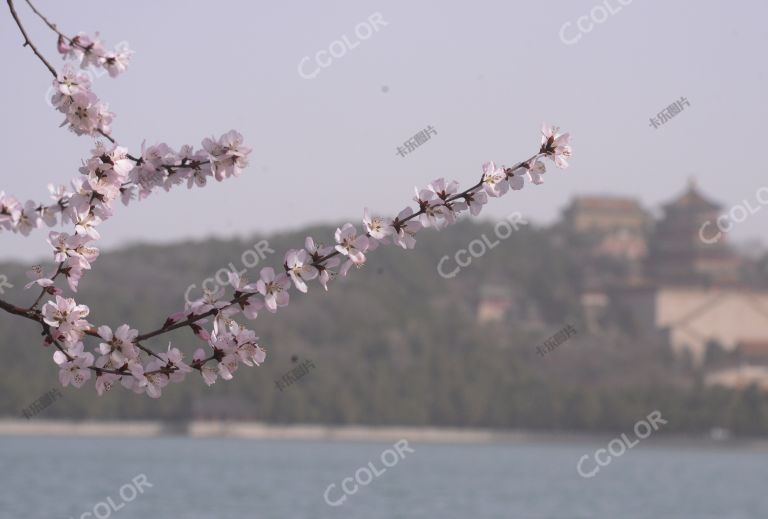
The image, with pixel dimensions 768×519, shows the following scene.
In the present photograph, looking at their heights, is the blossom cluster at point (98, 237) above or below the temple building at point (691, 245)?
above

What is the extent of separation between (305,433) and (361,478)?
20762 millimetres

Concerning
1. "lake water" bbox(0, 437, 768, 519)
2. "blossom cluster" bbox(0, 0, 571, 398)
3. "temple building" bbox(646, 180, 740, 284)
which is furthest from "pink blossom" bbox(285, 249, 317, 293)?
"temple building" bbox(646, 180, 740, 284)

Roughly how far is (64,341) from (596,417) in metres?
55.5

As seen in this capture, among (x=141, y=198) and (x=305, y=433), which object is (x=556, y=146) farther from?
(x=305, y=433)

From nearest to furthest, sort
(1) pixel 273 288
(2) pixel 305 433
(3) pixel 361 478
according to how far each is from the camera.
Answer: (1) pixel 273 288, (3) pixel 361 478, (2) pixel 305 433

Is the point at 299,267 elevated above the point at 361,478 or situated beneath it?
elevated above

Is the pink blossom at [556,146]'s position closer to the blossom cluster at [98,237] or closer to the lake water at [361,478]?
the blossom cluster at [98,237]

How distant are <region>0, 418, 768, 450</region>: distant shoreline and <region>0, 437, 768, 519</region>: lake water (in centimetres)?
46

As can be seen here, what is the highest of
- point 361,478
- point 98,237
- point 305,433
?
point 98,237

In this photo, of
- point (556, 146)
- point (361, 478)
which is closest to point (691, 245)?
point (361, 478)

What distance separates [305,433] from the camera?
60688 mm

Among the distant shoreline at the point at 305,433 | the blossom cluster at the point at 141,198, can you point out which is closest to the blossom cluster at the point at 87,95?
the blossom cluster at the point at 141,198

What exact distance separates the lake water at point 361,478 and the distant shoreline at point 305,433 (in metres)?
0.46

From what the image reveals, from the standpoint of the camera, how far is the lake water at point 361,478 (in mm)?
28781
